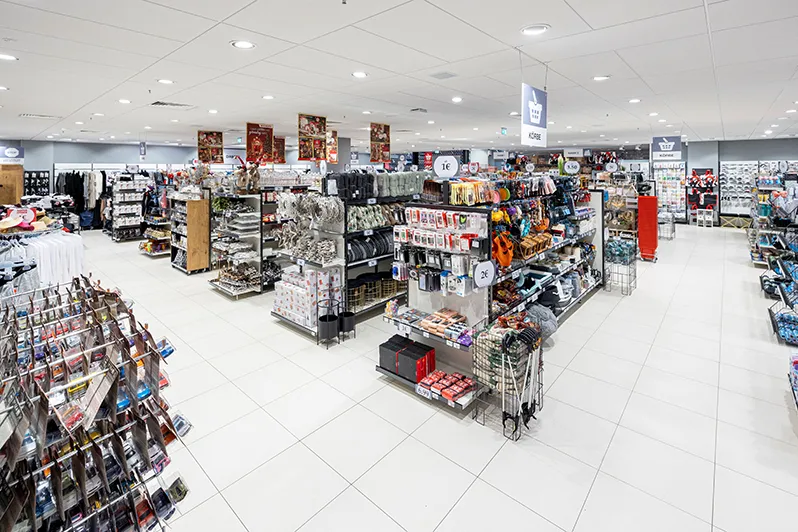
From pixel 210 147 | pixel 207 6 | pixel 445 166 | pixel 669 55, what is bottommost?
pixel 445 166

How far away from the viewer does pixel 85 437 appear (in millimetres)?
1522

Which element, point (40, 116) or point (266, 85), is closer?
point (266, 85)

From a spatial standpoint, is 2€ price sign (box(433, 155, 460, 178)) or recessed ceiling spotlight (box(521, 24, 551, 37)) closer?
recessed ceiling spotlight (box(521, 24, 551, 37))

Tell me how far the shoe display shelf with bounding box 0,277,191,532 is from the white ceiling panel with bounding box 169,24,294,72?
10.1 ft

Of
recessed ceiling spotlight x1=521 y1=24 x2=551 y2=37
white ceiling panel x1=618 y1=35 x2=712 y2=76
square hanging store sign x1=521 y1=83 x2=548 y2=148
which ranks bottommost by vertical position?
square hanging store sign x1=521 y1=83 x2=548 y2=148

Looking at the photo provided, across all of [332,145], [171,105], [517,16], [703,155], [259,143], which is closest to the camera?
[517,16]

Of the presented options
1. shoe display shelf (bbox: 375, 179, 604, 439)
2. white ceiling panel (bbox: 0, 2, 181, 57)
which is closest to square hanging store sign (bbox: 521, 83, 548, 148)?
shoe display shelf (bbox: 375, 179, 604, 439)

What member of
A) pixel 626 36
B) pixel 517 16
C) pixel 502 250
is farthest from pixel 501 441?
pixel 626 36

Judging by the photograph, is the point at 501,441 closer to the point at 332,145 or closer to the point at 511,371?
the point at 511,371

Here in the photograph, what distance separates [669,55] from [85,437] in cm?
596

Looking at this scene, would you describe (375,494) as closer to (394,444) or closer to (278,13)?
(394,444)

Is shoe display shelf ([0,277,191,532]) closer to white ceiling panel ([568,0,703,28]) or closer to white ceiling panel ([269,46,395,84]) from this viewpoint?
white ceiling panel ([269,46,395,84])

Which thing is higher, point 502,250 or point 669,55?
point 669,55

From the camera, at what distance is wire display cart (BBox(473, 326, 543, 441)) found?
3119 mm
